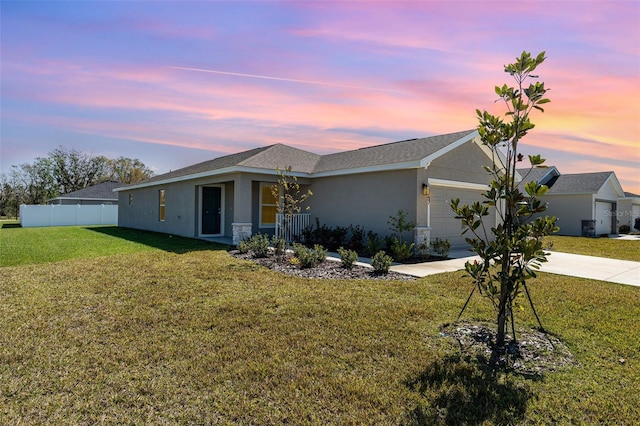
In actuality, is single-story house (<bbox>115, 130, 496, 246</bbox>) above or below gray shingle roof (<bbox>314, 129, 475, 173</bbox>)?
below

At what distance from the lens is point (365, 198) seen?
12.7 meters

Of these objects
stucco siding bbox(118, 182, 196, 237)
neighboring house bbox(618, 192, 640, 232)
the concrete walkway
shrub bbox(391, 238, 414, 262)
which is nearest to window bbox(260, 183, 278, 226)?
stucco siding bbox(118, 182, 196, 237)

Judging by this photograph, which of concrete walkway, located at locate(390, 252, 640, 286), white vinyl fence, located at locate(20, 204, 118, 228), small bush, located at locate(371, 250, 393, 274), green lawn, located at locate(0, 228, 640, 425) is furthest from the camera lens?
white vinyl fence, located at locate(20, 204, 118, 228)

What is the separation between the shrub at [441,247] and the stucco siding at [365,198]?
1.10m

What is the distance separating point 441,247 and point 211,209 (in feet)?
33.1

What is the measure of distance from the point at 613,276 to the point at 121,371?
32.5 feet

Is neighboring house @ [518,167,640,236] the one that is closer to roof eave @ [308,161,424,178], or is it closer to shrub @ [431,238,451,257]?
shrub @ [431,238,451,257]

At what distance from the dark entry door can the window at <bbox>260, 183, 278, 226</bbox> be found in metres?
2.55

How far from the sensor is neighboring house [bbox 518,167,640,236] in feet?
72.0

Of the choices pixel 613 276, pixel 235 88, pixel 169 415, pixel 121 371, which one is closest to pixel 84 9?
pixel 235 88

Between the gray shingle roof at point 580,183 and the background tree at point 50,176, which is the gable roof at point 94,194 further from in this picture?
the gray shingle roof at point 580,183

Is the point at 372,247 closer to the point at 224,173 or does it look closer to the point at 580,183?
the point at 224,173

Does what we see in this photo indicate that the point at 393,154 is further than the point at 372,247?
Yes

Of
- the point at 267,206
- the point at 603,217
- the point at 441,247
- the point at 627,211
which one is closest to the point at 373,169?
the point at 441,247
